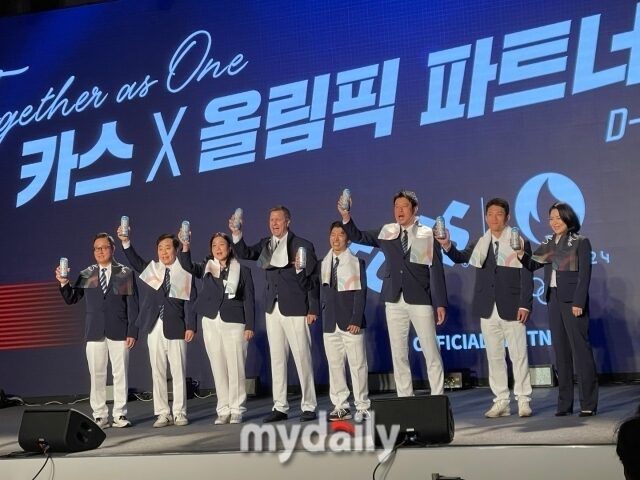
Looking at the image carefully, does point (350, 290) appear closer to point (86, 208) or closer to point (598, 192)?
point (598, 192)

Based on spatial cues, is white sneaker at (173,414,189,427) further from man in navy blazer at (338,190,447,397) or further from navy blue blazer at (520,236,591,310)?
navy blue blazer at (520,236,591,310)

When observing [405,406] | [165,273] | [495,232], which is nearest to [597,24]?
[495,232]

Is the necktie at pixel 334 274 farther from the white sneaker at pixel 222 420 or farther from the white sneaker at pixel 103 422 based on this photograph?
the white sneaker at pixel 103 422

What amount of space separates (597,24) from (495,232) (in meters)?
2.33

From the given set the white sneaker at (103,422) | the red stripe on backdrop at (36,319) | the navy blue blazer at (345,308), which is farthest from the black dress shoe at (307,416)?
the red stripe on backdrop at (36,319)

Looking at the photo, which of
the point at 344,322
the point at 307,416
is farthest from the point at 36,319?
the point at 344,322

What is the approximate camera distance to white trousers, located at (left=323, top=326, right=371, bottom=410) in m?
5.89

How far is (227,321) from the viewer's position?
6180 millimetres

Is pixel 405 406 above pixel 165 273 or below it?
below

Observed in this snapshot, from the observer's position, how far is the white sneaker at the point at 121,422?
245 inches

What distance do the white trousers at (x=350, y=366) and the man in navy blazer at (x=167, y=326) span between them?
99cm

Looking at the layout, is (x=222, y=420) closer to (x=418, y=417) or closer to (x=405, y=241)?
(x=405, y=241)

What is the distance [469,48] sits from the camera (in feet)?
24.0

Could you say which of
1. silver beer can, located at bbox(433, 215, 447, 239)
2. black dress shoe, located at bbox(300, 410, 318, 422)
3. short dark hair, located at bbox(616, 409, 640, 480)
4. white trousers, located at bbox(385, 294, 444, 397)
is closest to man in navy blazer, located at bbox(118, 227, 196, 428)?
black dress shoe, located at bbox(300, 410, 318, 422)
